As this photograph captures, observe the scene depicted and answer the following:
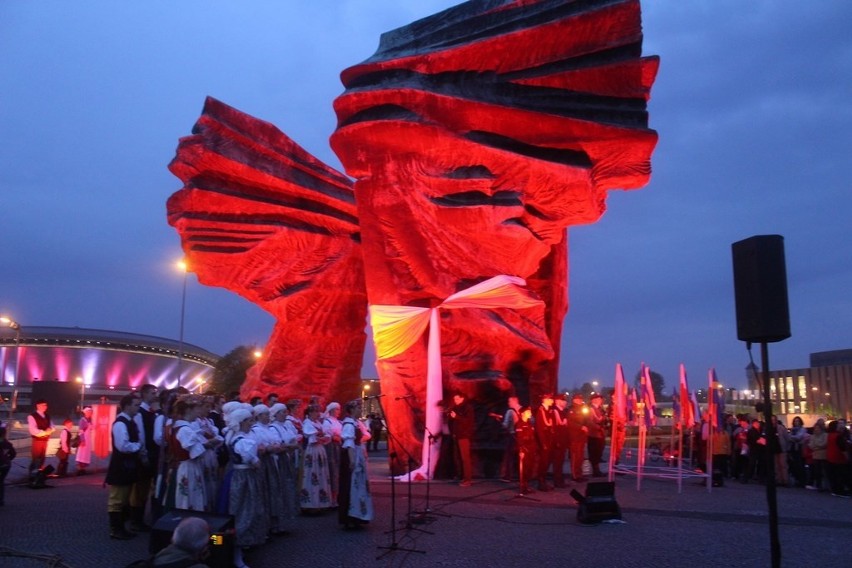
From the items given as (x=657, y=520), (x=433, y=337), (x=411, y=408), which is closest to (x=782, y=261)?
(x=657, y=520)

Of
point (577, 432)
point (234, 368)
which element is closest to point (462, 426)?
point (577, 432)

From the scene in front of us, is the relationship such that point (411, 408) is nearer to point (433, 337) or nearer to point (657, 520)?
point (433, 337)

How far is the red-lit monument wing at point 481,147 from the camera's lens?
12.1m

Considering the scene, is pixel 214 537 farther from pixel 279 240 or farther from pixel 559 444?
pixel 279 240

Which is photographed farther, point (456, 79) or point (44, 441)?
point (456, 79)

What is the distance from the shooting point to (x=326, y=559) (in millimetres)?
6297

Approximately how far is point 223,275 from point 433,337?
336 inches

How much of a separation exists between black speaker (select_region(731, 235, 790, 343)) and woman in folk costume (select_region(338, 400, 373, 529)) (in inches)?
186

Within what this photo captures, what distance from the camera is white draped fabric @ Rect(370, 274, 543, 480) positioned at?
12.3m

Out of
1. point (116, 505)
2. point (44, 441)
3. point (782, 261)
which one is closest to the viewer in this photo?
point (782, 261)

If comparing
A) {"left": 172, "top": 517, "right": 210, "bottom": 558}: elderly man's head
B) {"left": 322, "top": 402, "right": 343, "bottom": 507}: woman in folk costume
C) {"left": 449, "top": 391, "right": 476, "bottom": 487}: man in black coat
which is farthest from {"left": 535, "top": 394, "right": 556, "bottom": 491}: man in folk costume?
{"left": 172, "top": 517, "right": 210, "bottom": 558}: elderly man's head

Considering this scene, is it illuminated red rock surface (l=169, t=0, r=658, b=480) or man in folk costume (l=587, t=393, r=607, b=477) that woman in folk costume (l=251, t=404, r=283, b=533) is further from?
man in folk costume (l=587, t=393, r=607, b=477)

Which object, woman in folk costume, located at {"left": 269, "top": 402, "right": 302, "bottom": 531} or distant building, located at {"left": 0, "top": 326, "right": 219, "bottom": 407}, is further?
distant building, located at {"left": 0, "top": 326, "right": 219, "bottom": 407}

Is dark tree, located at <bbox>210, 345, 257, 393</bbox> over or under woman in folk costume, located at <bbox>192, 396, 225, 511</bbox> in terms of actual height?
over
